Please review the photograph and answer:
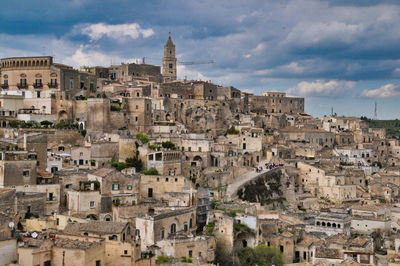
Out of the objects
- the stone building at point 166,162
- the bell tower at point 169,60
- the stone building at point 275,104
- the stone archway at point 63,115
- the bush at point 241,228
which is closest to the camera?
the bush at point 241,228

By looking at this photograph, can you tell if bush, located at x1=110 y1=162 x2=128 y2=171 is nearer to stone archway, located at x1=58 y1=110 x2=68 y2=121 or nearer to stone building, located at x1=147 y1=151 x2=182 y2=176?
stone building, located at x1=147 y1=151 x2=182 y2=176

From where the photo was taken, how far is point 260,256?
1385 inches

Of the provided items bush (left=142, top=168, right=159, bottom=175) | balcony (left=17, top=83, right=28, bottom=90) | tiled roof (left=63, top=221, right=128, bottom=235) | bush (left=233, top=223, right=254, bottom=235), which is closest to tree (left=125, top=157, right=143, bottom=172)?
bush (left=142, top=168, right=159, bottom=175)

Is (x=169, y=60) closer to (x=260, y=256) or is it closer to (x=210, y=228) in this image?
(x=210, y=228)

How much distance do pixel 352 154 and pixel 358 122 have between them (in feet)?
43.5

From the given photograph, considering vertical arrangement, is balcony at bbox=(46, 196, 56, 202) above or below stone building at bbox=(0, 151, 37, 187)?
below

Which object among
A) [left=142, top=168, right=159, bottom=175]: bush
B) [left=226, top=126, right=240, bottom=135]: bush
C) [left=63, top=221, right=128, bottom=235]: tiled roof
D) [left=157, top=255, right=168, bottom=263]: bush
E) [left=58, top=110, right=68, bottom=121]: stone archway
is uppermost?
[left=58, top=110, right=68, bottom=121]: stone archway

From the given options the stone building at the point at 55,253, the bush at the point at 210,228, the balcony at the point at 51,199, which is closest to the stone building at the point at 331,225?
the bush at the point at 210,228

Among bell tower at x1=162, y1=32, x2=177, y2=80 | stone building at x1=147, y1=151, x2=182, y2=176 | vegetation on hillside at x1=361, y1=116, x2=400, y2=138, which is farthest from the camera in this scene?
vegetation on hillside at x1=361, y1=116, x2=400, y2=138

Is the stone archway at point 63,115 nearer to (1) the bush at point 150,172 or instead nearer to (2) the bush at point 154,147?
(2) the bush at point 154,147

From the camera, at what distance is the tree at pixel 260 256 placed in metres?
34.7

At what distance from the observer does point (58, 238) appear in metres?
29.1

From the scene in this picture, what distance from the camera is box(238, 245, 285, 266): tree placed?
34.7 m

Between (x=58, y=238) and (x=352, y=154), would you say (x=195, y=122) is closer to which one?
(x=352, y=154)
